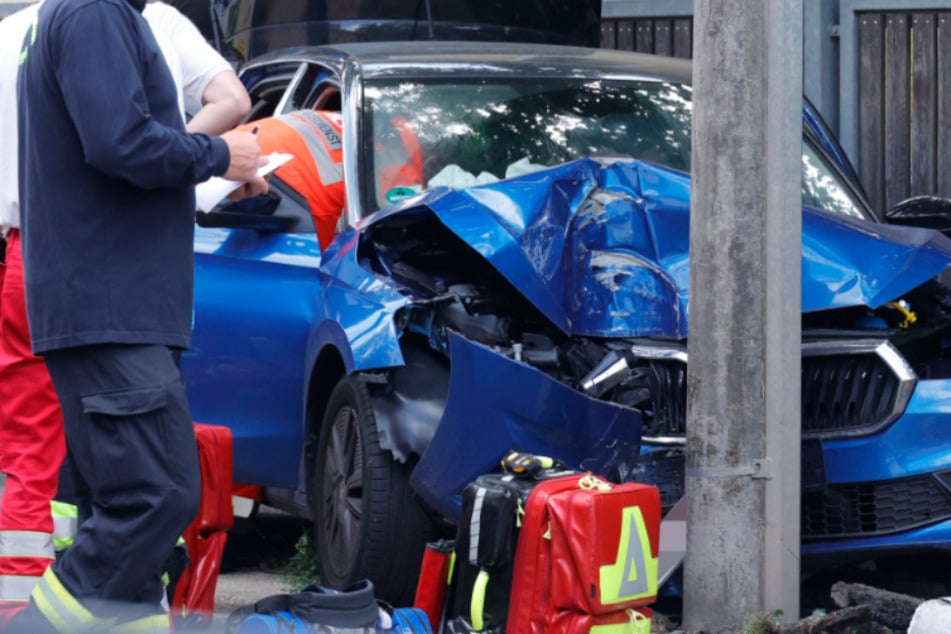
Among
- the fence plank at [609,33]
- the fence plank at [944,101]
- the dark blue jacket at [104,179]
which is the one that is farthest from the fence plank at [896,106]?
the dark blue jacket at [104,179]

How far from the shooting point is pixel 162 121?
4188mm

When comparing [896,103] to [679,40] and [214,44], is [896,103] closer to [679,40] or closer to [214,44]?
[679,40]

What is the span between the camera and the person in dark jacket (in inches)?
156

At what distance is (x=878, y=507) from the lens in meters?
5.15

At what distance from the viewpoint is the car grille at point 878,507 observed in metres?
5.14

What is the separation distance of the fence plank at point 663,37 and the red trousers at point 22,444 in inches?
272

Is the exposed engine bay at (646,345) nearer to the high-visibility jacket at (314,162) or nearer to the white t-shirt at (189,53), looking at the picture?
the high-visibility jacket at (314,162)

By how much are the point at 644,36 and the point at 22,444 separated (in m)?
7.15

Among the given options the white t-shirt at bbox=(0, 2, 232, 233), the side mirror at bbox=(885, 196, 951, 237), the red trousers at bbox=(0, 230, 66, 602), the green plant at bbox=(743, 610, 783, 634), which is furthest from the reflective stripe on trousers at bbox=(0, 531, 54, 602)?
the side mirror at bbox=(885, 196, 951, 237)

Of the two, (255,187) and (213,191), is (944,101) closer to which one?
(213,191)

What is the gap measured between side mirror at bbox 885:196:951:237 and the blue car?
0.02 m

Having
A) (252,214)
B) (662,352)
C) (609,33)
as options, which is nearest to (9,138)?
(252,214)

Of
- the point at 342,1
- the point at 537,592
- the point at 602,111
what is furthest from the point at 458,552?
the point at 342,1

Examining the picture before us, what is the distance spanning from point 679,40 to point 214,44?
2871 millimetres
